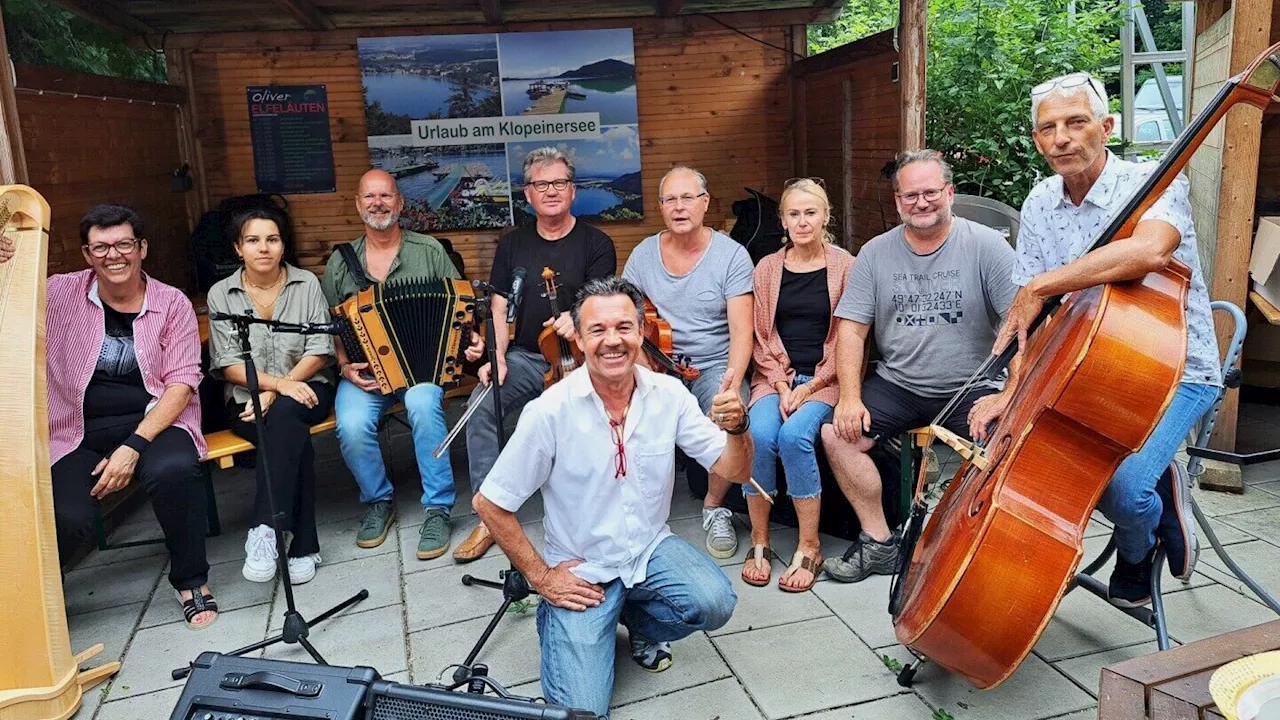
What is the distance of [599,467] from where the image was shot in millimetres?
2412

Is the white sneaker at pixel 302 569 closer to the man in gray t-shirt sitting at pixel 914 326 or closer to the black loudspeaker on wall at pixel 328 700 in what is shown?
the black loudspeaker on wall at pixel 328 700

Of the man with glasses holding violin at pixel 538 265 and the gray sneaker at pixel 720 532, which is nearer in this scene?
the gray sneaker at pixel 720 532

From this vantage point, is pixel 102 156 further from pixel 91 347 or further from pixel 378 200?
pixel 91 347

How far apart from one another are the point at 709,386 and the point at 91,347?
2.22 meters

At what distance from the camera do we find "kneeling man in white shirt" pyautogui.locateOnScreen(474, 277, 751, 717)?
236 centimetres

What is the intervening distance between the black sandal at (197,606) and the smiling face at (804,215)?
246 cm

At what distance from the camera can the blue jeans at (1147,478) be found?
93.2 inches

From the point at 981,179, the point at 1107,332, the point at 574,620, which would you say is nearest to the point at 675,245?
the point at 574,620

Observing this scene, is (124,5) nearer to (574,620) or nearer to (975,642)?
(574,620)

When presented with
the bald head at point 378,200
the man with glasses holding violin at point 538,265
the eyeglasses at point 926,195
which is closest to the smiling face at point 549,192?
the man with glasses holding violin at point 538,265

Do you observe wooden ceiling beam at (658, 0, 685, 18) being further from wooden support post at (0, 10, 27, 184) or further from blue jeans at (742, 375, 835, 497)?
wooden support post at (0, 10, 27, 184)

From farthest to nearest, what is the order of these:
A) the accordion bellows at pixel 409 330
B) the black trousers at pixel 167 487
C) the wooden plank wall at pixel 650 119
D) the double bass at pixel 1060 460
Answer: the wooden plank wall at pixel 650 119 < the accordion bellows at pixel 409 330 < the black trousers at pixel 167 487 < the double bass at pixel 1060 460

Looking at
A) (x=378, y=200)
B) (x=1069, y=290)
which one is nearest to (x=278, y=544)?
(x=378, y=200)

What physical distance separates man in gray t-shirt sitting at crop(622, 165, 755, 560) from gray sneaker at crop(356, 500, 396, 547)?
4.27ft
